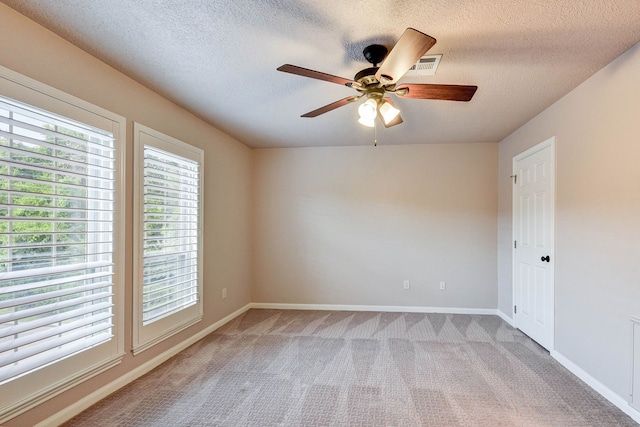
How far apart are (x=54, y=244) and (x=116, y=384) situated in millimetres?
1223

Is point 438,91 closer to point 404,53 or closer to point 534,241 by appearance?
point 404,53

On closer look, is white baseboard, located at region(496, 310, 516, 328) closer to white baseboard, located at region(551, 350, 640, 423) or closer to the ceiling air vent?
white baseboard, located at region(551, 350, 640, 423)

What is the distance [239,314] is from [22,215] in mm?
3008

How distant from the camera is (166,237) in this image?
9.48ft

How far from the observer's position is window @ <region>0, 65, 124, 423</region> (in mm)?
1699

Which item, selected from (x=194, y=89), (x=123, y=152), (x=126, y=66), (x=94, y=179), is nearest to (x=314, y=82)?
(x=194, y=89)

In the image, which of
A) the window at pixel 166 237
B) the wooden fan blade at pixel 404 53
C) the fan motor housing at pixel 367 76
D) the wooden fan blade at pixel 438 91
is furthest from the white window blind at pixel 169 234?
the wooden fan blade at pixel 438 91

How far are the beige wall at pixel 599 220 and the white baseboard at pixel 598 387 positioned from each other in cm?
4

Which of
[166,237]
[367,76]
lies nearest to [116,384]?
[166,237]

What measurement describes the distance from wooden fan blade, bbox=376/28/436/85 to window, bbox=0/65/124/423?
204cm

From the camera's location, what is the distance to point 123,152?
241 centimetres

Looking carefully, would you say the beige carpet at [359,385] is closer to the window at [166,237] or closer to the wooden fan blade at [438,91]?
the window at [166,237]

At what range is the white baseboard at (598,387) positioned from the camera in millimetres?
2064

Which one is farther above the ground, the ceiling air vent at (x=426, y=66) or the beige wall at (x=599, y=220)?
the ceiling air vent at (x=426, y=66)
